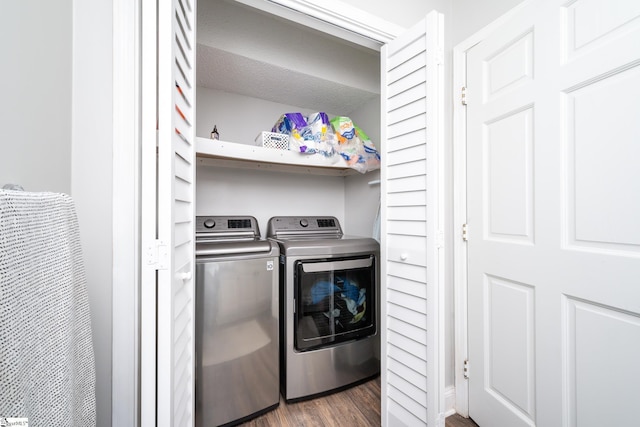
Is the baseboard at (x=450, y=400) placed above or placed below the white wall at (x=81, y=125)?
below

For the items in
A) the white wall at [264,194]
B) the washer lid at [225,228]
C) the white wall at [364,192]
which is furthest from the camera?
the white wall at [364,192]

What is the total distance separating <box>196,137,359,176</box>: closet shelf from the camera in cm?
138

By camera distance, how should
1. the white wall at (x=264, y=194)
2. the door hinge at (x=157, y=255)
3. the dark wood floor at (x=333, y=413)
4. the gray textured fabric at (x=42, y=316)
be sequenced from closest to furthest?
the gray textured fabric at (x=42, y=316)
the door hinge at (x=157, y=255)
the dark wood floor at (x=333, y=413)
the white wall at (x=264, y=194)

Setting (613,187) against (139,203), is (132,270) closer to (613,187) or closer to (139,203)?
(139,203)

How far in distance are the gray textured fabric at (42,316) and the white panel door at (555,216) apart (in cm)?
161

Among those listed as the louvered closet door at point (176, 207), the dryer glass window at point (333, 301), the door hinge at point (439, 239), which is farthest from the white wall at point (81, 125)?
the door hinge at point (439, 239)

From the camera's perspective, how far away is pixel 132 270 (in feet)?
2.35

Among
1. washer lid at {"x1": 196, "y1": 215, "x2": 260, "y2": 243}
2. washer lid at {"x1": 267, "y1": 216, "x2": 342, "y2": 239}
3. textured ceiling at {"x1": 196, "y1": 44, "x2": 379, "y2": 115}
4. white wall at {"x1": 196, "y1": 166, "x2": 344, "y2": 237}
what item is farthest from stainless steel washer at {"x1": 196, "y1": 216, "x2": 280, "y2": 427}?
textured ceiling at {"x1": 196, "y1": 44, "x2": 379, "y2": 115}

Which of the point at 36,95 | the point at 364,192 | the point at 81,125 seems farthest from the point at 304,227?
the point at 36,95

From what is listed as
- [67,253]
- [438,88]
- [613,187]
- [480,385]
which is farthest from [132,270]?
[480,385]

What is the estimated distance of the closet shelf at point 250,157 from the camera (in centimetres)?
138

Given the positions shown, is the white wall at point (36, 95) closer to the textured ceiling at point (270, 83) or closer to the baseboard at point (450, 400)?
the textured ceiling at point (270, 83)

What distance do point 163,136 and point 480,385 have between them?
1.97 m

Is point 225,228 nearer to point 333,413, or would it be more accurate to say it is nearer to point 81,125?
point 81,125
